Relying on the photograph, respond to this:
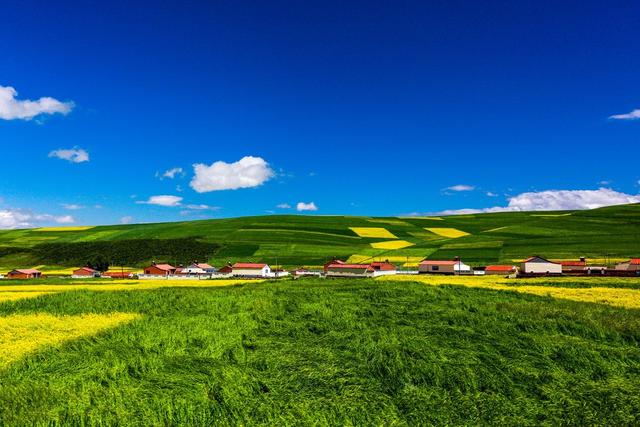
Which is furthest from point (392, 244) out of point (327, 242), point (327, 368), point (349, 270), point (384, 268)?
point (327, 368)

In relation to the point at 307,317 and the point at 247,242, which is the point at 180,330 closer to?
the point at 307,317

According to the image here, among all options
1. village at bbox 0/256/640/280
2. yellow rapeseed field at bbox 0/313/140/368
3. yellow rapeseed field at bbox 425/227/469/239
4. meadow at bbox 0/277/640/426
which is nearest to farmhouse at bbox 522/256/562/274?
village at bbox 0/256/640/280

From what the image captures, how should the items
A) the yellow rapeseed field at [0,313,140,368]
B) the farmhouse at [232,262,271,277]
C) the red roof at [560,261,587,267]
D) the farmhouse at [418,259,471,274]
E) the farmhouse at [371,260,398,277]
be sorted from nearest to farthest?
the yellow rapeseed field at [0,313,140,368]
the red roof at [560,261,587,267]
the farmhouse at [418,259,471,274]
the farmhouse at [371,260,398,277]
the farmhouse at [232,262,271,277]

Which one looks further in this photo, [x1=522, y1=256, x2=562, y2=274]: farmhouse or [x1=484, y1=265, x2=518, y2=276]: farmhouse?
[x1=484, y1=265, x2=518, y2=276]: farmhouse

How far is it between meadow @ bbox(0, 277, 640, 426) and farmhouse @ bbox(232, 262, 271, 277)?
6035 centimetres

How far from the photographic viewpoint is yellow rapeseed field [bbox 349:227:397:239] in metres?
144

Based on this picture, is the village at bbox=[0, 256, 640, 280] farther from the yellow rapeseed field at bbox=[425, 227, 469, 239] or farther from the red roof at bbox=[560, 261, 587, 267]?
the yellow rapeseed field at bbox=[425, 227, 469, 239]

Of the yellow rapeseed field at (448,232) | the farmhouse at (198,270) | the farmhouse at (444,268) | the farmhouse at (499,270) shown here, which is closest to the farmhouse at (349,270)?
the farmhouse at (444,268)

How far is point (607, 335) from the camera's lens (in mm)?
19125

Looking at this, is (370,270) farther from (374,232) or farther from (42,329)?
(374,232)

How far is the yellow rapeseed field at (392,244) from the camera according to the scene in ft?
402

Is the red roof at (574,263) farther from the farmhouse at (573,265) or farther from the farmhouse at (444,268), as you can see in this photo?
the farmhouse at (444,268)

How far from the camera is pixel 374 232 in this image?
502 feet

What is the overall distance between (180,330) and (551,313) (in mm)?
19519
